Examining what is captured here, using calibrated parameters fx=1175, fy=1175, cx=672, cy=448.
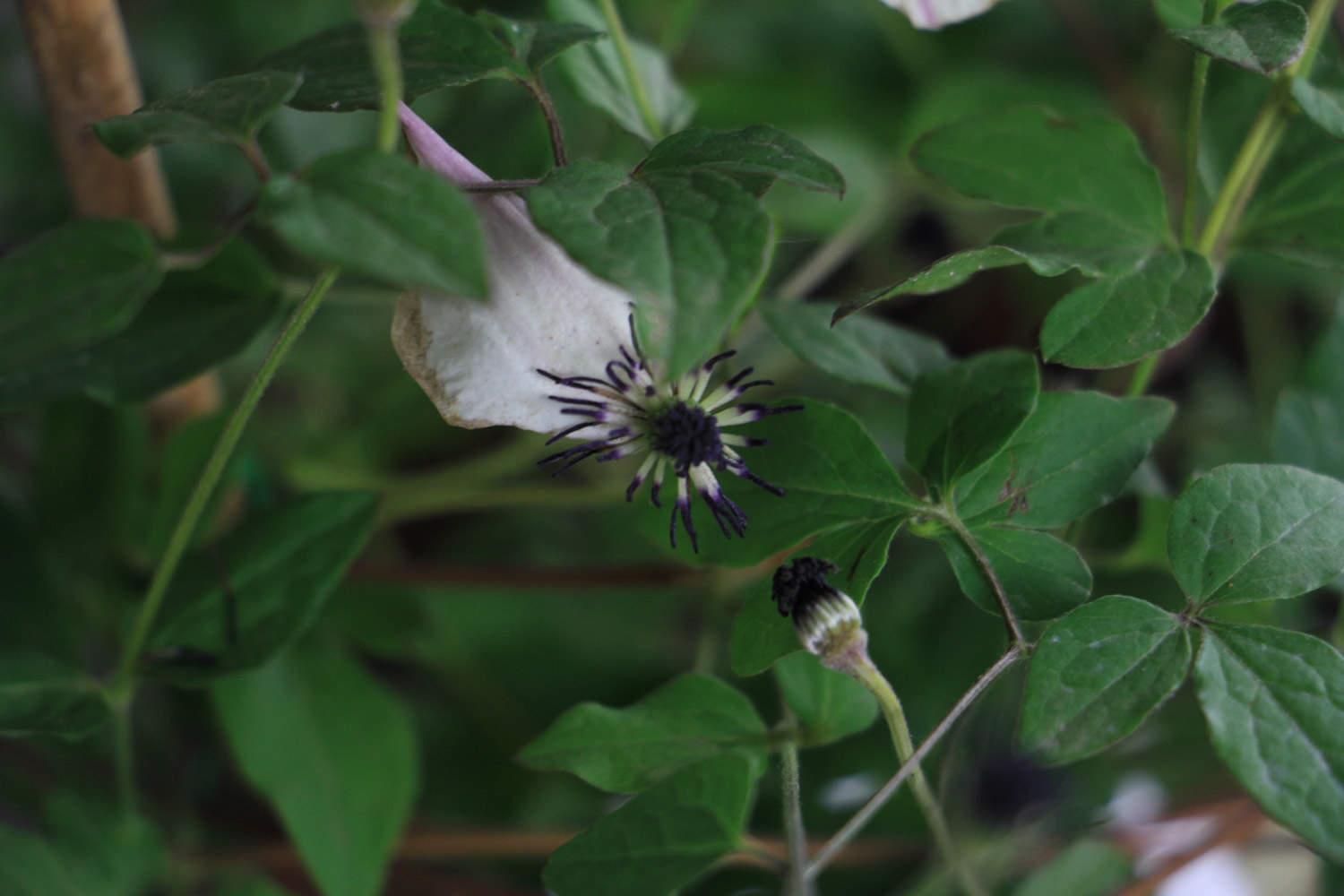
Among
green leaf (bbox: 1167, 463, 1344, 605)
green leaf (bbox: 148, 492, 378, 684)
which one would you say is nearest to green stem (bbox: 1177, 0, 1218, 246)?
green leaf (bbox: 1167, 463, 1344, 605)

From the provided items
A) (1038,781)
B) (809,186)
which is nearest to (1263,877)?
(1038,781)

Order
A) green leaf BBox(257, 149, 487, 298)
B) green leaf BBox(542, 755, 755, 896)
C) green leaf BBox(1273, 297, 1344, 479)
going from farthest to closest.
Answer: green leaf BBox(1273, 297, 1344, 479), green leaf BBox(542, 755, 755, 896), green leaf BBox(257, 149, 487, 298)

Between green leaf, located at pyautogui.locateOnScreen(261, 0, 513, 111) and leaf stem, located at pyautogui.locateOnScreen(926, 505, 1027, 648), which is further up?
green leaf, located at pyautogui.locateOnScreen(261, 0, 513, 111)

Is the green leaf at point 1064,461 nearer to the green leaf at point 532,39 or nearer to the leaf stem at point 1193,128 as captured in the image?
the leaf stem at point 1193,128

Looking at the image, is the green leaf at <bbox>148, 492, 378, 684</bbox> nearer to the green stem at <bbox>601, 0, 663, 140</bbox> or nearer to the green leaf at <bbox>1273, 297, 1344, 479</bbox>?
the green stem at <bbox>601, 0, 663, 140</bbox>

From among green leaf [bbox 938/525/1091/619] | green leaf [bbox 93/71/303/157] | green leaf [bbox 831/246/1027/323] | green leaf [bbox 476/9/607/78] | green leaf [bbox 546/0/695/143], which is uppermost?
green leaf [bbox 93/71/303/157]

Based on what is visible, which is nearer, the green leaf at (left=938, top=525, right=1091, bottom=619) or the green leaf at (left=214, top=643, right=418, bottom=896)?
the green leaf at (left=938, top=525, right=1091, bottom=619)

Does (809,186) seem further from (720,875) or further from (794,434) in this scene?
(720,875)
